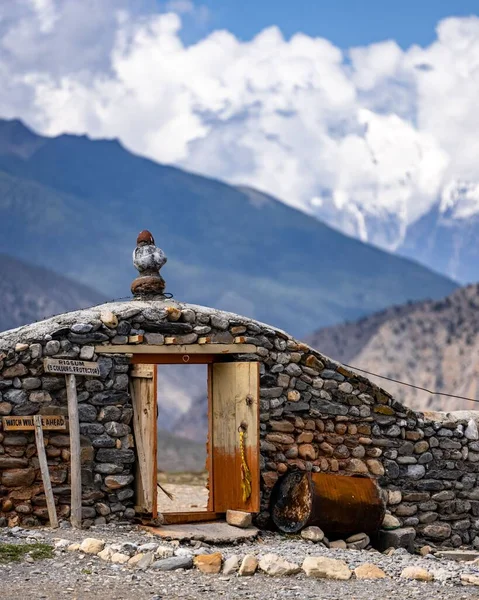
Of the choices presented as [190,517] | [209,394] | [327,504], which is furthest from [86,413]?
[327,504]

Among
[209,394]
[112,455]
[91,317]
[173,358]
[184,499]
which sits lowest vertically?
[184,499]

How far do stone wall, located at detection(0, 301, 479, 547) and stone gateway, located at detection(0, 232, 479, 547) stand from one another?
0.5 inches

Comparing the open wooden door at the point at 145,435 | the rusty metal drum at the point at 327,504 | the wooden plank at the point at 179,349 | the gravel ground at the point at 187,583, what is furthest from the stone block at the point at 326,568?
the wooden plank at the point at 179,349

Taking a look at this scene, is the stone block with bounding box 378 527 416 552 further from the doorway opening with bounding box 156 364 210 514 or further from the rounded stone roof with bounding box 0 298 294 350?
the rounded stone roof with bounding box 0 298 294 350

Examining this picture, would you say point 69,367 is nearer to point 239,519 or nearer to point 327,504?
point 239,519

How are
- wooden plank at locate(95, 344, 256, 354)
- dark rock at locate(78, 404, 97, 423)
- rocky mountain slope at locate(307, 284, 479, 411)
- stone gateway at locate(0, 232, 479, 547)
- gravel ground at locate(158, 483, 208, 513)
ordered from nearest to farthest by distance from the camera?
stone gateway at locate(0, 232, 479, 547) → dark rock at locate(78, 404, 97, 423) → wooden plank at locate(95, 344, 256, 354) → gravel ground at locate(158, 483, 208, 513) → rocky mountain slope at locate(307, 284, 479, 411)

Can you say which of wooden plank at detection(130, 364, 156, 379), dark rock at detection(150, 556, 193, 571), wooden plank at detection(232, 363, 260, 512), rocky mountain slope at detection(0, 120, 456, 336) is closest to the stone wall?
wooden plank at detection(130, 364, 156, 379)

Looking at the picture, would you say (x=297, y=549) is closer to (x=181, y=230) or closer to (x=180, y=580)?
(x=180, y=580)

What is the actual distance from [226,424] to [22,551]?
11.0 ft

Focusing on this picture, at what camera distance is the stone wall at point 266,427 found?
12938mm

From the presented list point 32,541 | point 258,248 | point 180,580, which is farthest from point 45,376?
point 258,248

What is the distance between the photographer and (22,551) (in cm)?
1152

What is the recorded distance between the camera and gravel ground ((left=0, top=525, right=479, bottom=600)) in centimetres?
1031

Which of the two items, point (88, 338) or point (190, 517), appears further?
point (190, 517)
